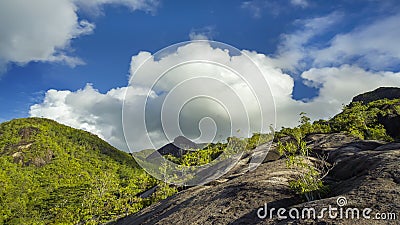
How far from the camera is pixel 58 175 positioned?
10425 cm

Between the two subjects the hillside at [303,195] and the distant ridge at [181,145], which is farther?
the distant ridge at [181,145]

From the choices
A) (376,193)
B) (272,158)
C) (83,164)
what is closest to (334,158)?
(272,158)

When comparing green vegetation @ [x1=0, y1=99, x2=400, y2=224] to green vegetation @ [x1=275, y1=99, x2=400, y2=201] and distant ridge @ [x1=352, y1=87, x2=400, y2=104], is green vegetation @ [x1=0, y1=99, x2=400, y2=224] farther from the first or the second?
distant ridge @ [x1=352, y1=87, x2=400, y2=104]

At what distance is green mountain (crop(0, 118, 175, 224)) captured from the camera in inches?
1294

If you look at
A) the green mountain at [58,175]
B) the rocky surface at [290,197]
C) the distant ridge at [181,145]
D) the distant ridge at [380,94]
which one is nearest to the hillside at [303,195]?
the rocky surface at [290,197]

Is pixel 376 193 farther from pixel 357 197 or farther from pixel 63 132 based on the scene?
pixel 63 132

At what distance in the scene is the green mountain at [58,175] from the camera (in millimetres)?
32875

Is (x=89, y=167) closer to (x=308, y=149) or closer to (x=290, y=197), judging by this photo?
(x=308, y=149)

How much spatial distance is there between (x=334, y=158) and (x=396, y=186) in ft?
31.5
